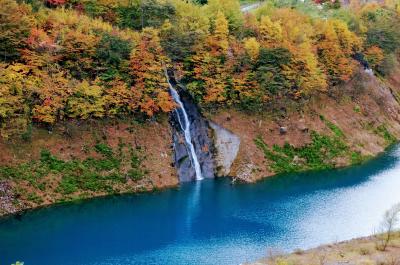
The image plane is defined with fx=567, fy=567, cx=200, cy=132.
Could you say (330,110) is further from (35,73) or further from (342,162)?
(35,73)

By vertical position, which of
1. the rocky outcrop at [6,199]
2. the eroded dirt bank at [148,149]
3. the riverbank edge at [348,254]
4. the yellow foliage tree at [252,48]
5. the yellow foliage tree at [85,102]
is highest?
the yellow foliage tree at [252,48]

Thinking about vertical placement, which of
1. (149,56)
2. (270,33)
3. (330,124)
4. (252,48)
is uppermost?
(270,33)

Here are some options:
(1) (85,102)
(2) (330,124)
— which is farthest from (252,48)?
(1) (85,102)

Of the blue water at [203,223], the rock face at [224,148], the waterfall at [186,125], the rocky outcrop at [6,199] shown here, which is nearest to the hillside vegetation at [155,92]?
the rocky outcrop at [6,199]

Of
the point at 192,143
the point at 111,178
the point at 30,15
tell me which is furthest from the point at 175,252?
the point at 30,15

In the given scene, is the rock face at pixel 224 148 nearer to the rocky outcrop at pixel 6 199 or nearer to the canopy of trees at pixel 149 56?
the canopy of trees at pixel 149 56

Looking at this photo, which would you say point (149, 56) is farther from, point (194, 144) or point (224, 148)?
Result: point (224, 148)

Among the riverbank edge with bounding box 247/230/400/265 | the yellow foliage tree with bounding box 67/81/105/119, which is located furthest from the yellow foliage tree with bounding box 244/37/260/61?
Result: the riverbank edge with bounding box 247/230/400/265
